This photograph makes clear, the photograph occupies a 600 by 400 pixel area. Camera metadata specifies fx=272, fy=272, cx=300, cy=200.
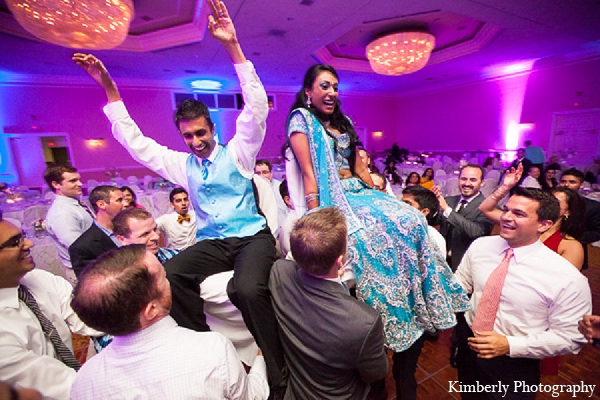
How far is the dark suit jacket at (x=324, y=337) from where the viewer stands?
1.14 m

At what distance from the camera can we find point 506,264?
1.52 metres

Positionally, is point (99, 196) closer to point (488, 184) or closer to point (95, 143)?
point (488, 184)

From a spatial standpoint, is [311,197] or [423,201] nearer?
[311,197]

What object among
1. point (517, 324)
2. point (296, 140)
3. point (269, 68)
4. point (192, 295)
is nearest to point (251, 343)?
point (192, 295)

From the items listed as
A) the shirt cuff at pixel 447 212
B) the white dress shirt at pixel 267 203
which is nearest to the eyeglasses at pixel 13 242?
the white dress shirt at pixel 267 203

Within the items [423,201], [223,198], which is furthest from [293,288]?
[423,201]

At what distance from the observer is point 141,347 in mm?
987

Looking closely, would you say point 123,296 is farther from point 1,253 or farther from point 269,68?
point 269,68

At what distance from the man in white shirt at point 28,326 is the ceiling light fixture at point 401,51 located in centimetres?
743

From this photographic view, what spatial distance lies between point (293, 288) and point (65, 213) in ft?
9.56

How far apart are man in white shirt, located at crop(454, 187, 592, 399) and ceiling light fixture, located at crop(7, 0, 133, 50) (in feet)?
15.8

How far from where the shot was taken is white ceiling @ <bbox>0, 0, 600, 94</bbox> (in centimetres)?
523

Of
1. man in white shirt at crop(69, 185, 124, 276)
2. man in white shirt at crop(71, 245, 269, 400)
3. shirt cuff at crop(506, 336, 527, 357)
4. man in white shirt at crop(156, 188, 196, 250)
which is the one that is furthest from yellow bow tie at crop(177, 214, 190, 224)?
shirt cuff at crop(506, 336, 527, 357)

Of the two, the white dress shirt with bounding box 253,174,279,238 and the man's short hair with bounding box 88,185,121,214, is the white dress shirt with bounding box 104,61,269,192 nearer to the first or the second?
the white dress shirt with bounding box 253,174,279,238
